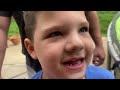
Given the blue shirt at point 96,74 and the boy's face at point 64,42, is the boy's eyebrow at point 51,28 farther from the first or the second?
the blue shirt at point 96,74

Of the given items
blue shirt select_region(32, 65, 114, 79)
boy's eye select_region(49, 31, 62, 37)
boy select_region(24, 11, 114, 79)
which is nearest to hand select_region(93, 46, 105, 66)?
blue shirt select_region(32, 65, 114, 79)

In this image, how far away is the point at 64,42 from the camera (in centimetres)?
51

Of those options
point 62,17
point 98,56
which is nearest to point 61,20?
point 62,17

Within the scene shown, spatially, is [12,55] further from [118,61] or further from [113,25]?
[118,61]

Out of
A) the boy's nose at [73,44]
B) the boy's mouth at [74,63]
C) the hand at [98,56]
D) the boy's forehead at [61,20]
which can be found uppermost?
the boy's forehead at [61,20]

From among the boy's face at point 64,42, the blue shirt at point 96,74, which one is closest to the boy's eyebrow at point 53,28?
the boy's face at point 64,42

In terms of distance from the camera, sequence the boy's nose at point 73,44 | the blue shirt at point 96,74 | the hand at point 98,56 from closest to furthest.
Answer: the boy's nose at point 73,44 < the blue shirt at point 96,74 < the hand at point 98,56

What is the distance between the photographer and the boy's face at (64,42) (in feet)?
1.65

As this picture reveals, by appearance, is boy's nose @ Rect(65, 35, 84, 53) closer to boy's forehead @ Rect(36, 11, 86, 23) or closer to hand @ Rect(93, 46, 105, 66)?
boy's forehead @ Rect(36, 11, 86, 23)

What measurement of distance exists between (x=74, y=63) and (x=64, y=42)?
3.0 inches

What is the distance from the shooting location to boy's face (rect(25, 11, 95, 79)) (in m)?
0.50

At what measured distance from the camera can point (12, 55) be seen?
3.55 metres
